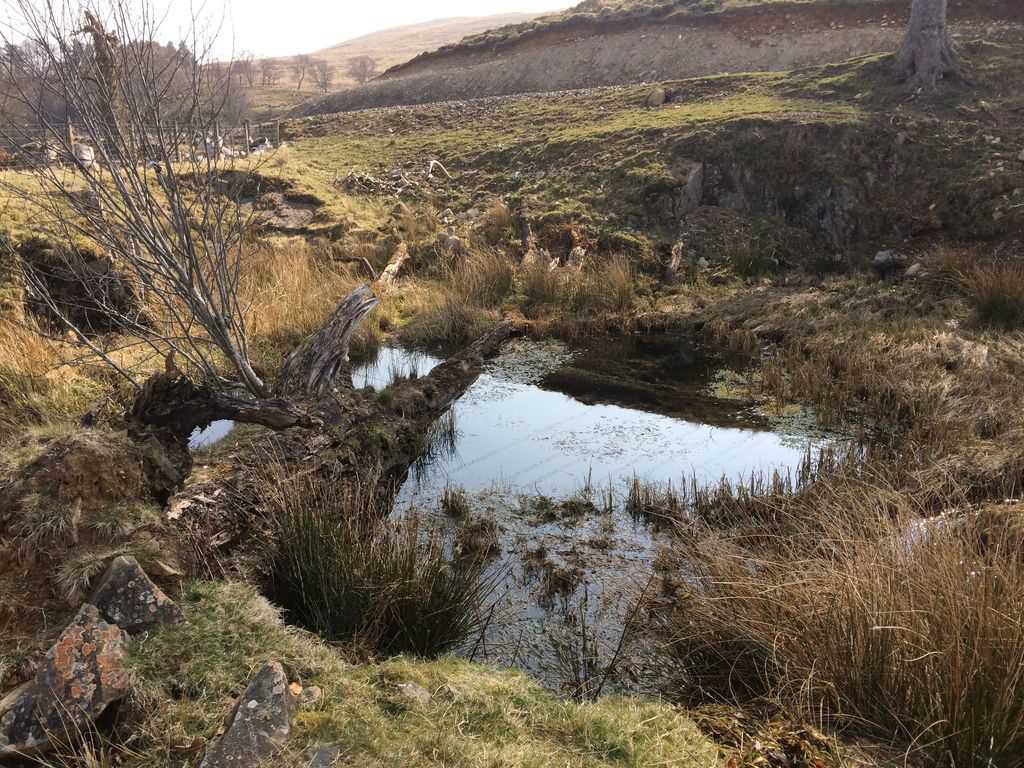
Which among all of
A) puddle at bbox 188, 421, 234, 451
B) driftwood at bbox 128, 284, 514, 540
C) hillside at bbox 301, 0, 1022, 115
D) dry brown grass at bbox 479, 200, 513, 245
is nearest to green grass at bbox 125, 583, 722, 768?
driftwood at bbox 128, 284, 514, 540

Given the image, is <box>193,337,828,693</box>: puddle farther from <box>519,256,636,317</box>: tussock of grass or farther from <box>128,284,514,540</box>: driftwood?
<box>519,256,636,317</box>: tussock of grass

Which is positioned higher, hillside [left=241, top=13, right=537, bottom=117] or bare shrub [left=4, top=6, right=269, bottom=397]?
hillside [left=241, top=13, right=537, bottom=117]

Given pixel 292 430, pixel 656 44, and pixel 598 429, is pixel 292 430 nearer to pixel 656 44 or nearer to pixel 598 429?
pixel 598 429

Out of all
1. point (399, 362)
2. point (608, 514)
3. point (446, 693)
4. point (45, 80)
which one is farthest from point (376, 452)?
point (399, 362)

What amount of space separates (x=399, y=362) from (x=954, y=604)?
7.47 m

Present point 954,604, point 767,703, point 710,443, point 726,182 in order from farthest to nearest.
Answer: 1. point 726,182
2. point 710,443
3. point 767,703
4. point 954,604

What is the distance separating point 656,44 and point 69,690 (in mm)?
28534

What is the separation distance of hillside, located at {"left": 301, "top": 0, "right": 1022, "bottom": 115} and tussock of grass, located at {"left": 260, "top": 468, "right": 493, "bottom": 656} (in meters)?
21.0

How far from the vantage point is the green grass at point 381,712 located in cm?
250

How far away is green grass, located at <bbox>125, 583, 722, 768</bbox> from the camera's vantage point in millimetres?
2498

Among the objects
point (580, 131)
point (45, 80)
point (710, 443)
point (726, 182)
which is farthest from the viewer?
point (580, 131)

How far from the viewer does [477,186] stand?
51.3 feet

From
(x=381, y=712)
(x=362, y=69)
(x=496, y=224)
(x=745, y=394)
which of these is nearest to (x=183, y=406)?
(x=381, y=712)

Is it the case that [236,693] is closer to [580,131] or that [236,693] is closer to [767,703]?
[767,703]
